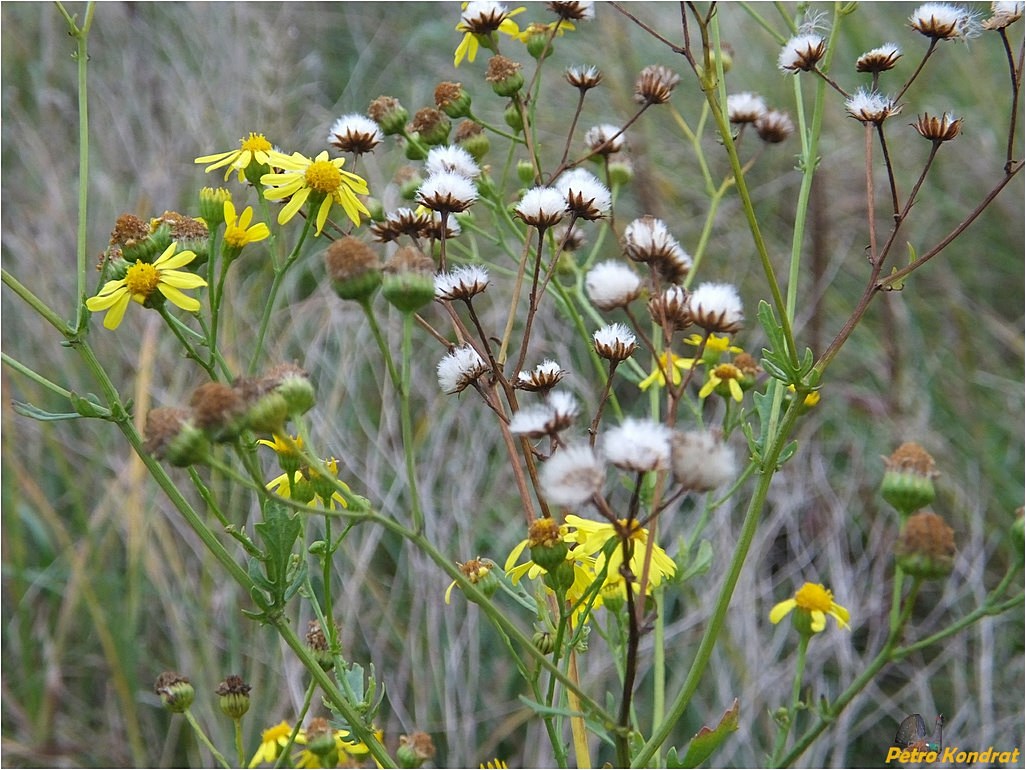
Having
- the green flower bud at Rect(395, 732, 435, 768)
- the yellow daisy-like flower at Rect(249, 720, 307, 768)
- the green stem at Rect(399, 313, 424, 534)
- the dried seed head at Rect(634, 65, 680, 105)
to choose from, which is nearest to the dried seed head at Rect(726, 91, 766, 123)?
the dried seed head at Rect(634, 65, 680, 105)

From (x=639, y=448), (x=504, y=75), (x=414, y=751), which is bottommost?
(x=414, y=751)

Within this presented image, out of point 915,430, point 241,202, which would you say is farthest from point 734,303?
point 241,202

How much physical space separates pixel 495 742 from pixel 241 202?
198 cm

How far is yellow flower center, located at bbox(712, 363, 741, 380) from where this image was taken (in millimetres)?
1374

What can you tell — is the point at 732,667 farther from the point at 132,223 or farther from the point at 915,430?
A: the point at 132,223

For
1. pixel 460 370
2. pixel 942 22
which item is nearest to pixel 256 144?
pixel 460 370

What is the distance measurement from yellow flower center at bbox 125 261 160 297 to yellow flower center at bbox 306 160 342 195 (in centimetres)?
20

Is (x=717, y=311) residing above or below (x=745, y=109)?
below

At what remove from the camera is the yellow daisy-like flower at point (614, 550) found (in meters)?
0.87

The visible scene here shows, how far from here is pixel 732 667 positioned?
246 centimetres

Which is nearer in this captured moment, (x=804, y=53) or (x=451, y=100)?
(x=804, y=53)

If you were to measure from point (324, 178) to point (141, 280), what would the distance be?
232 mm

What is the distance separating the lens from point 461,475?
2.69m

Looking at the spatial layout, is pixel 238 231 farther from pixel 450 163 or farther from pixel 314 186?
pixel 450 163
